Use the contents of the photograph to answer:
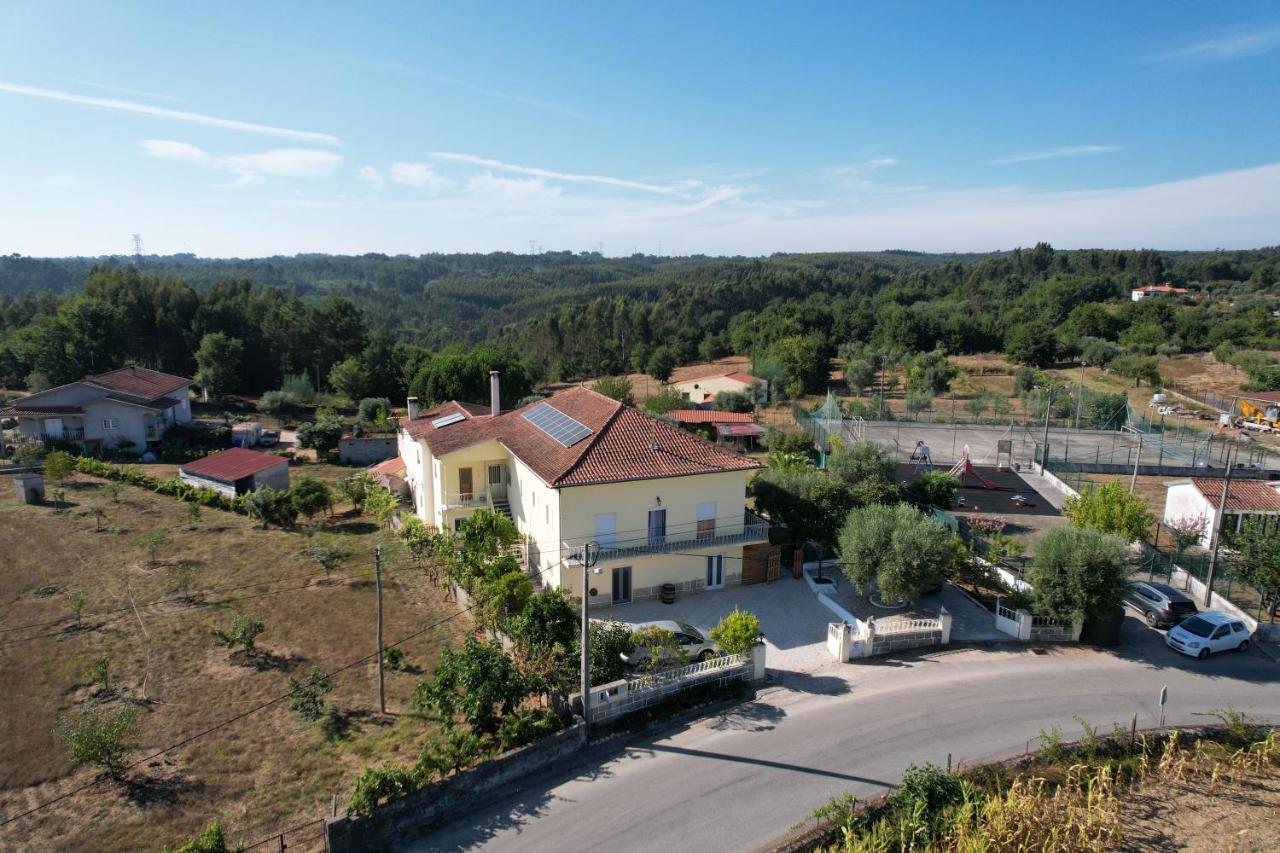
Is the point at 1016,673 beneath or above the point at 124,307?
beneath

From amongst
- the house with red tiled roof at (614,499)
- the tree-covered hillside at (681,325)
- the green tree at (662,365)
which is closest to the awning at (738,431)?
the tree-covered hillside at (681,325)

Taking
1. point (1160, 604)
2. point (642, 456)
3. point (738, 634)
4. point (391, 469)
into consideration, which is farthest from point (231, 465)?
point (1160, 604)

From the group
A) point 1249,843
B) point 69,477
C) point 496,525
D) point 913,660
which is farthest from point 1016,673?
point 69,477

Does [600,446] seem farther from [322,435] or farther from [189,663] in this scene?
[322,435]

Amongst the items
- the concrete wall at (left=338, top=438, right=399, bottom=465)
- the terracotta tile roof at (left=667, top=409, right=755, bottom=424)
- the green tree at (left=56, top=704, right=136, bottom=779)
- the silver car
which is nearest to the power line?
the green tree at (left=56, top=704, right=136, bottom=779)

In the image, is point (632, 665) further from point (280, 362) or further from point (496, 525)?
point (280, 362)

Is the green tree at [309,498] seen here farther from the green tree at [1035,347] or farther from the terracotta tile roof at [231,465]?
the green tree at [1035,347]
